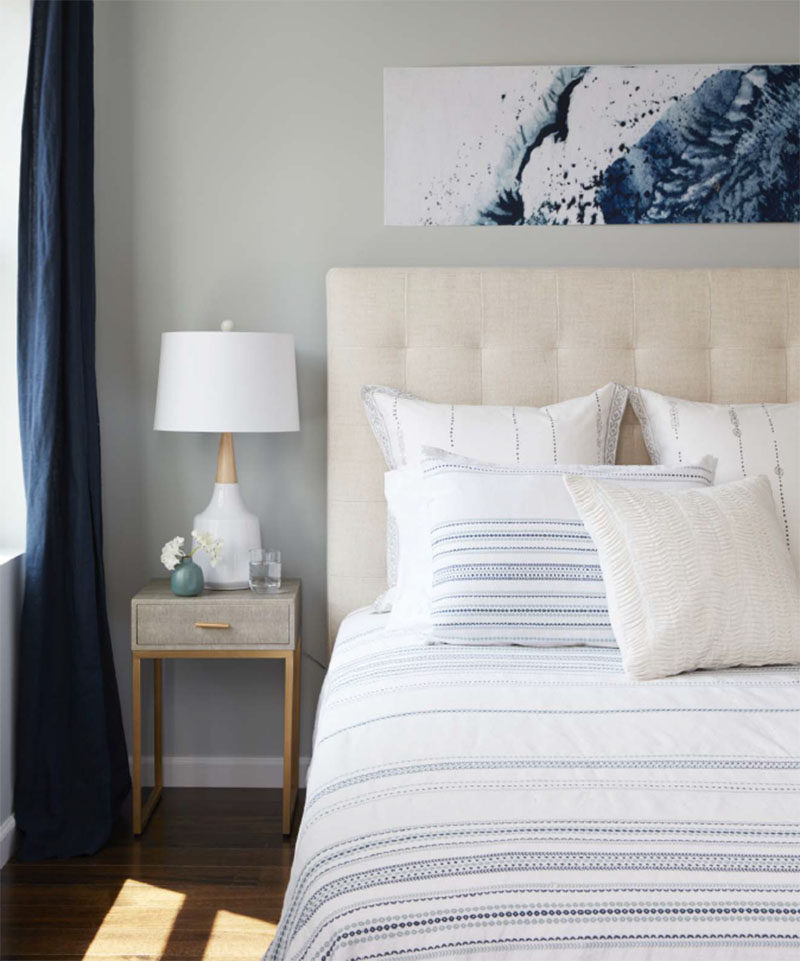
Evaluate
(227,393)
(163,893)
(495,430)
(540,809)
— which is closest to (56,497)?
(227,393)

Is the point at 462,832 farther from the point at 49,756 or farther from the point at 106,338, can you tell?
the point at 106,338

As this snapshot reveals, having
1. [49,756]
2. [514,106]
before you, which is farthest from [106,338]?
[514,106]

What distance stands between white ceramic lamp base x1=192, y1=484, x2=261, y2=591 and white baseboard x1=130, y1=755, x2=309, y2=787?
2.09 ft

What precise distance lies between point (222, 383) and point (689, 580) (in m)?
1.36

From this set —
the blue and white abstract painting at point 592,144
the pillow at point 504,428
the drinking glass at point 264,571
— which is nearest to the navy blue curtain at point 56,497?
the drinking glass at point 264,571

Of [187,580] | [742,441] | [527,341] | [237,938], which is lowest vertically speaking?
[237,938]

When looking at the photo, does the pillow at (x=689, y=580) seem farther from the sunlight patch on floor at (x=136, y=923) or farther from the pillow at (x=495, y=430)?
the sunlight patch on floor at (x=136, y=923)

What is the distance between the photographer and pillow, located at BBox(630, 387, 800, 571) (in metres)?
2.49

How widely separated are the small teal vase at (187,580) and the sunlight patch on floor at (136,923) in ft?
2.45

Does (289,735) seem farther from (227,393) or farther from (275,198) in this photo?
(275,198)

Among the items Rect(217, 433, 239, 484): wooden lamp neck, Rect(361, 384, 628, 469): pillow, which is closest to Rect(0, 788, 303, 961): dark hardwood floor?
Rect(217, 433, 239, 484): wooden lamp neck

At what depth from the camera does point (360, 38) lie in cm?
295

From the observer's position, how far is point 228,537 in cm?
279

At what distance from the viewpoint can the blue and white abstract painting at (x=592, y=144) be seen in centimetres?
295
